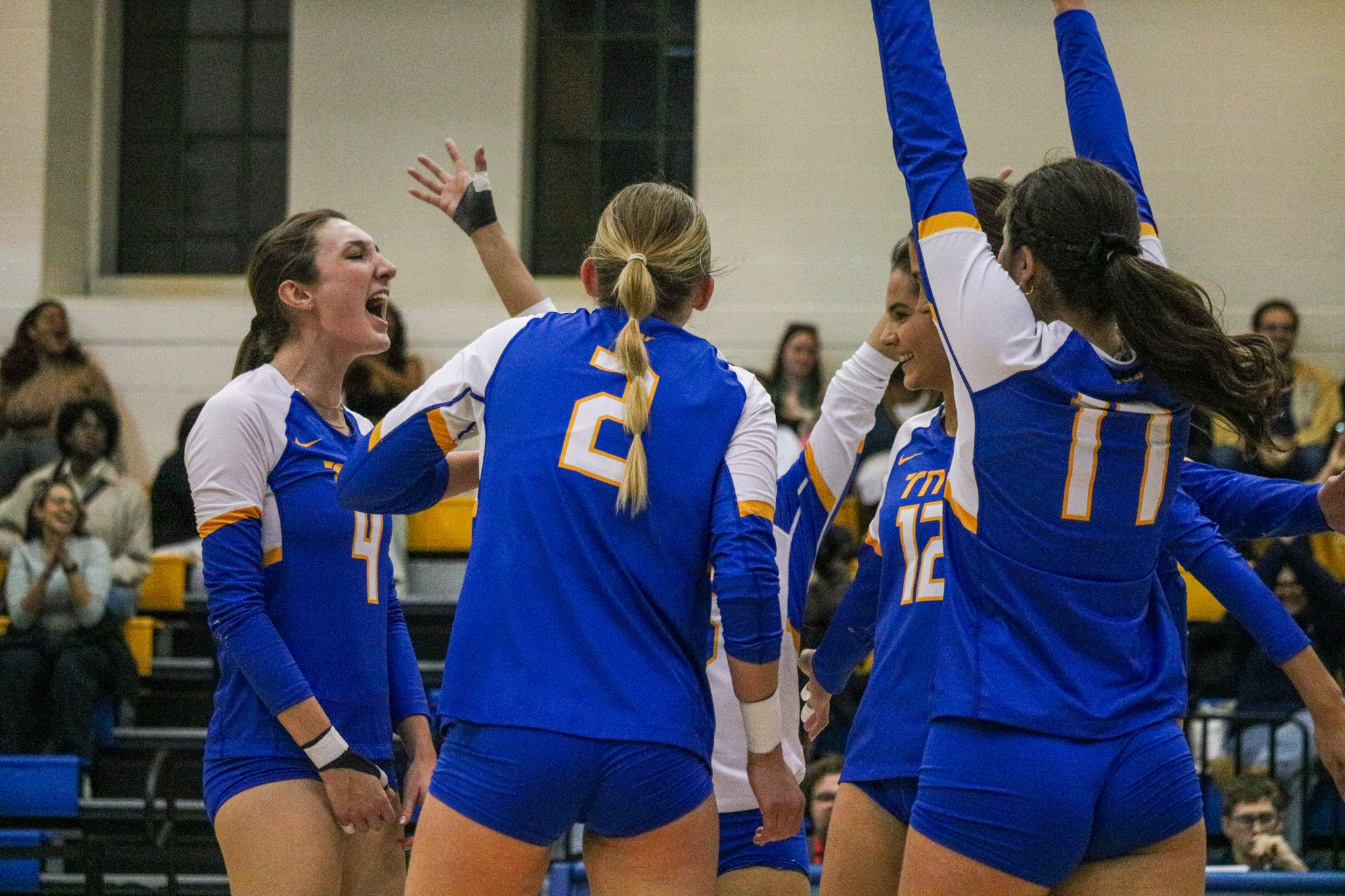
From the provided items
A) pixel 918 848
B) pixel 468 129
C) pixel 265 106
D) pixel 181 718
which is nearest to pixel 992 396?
pixel 918 848

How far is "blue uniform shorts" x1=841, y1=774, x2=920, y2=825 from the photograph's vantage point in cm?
256

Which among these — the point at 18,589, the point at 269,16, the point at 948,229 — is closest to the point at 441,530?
the point at 18,589

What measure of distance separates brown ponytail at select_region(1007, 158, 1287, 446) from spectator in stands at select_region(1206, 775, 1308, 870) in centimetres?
383

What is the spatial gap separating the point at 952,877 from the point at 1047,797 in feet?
0.54

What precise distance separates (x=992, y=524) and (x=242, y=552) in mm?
1347

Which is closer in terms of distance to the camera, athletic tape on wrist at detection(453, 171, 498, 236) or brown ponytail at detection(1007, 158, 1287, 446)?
brown ponytail at detection(1007, 158, 1287, 446)

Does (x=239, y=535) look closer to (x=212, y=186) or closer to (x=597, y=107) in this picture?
(x=597, y=107)

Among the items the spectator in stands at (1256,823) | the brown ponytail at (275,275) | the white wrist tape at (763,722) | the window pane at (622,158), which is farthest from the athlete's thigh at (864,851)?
the window pane at (622,158)

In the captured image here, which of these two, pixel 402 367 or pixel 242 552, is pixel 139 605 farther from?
pixel 242 552

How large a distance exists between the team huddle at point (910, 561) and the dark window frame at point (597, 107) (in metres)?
7.49

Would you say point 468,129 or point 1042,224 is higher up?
point 468,129

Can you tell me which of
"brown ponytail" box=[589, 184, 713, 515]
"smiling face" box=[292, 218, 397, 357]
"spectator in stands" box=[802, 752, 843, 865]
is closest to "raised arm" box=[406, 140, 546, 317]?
"smiling face" box=[292, 218, 397, 357]

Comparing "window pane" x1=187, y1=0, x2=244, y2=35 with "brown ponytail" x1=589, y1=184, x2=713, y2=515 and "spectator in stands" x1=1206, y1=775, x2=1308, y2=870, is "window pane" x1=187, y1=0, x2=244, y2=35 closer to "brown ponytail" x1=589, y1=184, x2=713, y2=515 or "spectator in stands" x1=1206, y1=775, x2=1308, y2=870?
"spectator in stands" x1=1206, y1=775, x2=1308, y2=870

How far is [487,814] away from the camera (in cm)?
208
